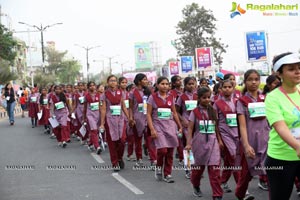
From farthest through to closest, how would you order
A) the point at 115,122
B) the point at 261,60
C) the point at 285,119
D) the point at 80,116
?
the point at 261,60
the point at 80,116
the point at 115,122
the point at 285,119

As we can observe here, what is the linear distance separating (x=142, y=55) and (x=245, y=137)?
80005 mm

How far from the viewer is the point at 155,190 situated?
706 cm

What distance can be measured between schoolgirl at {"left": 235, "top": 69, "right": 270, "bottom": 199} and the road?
0.78m

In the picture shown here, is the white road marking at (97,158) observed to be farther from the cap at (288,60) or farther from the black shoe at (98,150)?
the cap at (288,60)

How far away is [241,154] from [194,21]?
159 feet

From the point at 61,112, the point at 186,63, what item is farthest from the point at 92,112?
the point at 186,63

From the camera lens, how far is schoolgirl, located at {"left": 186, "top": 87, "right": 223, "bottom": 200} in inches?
252

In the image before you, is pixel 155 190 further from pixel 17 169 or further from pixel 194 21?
pixel 194 21

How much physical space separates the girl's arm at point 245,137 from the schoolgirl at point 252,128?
0.03 m

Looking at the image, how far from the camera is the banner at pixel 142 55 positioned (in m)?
84.3

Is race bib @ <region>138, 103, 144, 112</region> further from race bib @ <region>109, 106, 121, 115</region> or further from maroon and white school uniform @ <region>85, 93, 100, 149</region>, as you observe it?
maroon and white school uniform @ <region>85, 93, 100, 149</region>

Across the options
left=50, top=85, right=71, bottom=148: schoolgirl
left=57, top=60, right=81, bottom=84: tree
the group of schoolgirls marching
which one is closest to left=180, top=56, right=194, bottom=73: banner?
left=50, top=85, right=71, bottom=148: schoolgirl

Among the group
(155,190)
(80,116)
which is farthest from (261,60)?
(155,190)

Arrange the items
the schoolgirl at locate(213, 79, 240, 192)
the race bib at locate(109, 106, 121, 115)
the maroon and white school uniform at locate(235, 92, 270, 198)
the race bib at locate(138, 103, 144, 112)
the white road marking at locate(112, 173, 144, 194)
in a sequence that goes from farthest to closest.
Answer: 1. the race bib at locate(138, 103, 144, 112)
2. the race bib at locate(109, 106, 121, 115)
3. the white road marking at locate(112, 173, 144, 194)
4. the schoolgirl at locate(213, 79, 240, 192)
5. the maroon and white school uniform at locate(235, 92, 270, 198)
